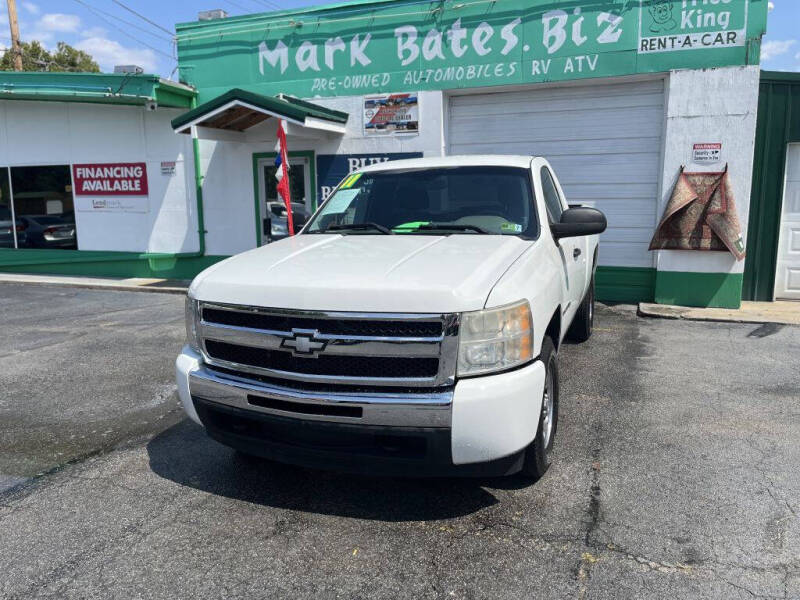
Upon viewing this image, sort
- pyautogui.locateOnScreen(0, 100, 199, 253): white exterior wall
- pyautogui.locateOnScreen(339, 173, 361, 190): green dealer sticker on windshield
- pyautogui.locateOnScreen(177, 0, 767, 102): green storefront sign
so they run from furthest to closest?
pyautogui.locateOnScreen(0, 100, 199, 253): white exterior wall, pyautogui.locateOnScreen(177, 0, 767, 102): green storefront sign, pyautogui.locateOnScreen(339, 173, 361, 190): green dealer sticker on windshield

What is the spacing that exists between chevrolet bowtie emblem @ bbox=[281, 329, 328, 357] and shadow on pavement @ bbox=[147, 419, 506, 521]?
→ 0.92m

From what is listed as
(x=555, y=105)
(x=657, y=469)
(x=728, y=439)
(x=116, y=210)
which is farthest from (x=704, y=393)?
(x=116, y=210)

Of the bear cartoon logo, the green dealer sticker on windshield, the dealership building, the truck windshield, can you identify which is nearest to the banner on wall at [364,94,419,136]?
the dealership building

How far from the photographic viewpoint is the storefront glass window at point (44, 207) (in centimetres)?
1306

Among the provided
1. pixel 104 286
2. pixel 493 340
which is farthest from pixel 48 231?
pixel 493 340

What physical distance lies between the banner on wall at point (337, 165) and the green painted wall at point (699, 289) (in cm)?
474

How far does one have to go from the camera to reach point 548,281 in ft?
12.1

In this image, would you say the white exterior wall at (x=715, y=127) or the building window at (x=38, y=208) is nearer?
the white exterior wall at (x=715, y=127)

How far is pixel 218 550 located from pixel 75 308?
7.94m

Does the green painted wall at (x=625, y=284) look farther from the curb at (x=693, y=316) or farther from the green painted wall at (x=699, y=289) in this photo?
the curb at (x=693, y=316)

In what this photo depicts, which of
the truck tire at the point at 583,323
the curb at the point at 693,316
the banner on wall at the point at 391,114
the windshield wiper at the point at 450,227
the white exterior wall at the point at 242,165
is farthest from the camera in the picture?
the white exterior wall at the point at 242,165

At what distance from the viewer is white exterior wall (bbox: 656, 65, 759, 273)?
8531 mm

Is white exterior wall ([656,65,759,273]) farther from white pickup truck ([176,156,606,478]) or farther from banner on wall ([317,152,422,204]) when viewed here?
white pickup truck ([176,156,606,478])

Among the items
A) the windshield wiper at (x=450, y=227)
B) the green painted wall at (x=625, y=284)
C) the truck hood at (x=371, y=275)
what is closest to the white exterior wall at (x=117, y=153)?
the green painted wall at (x=625, y=284)
